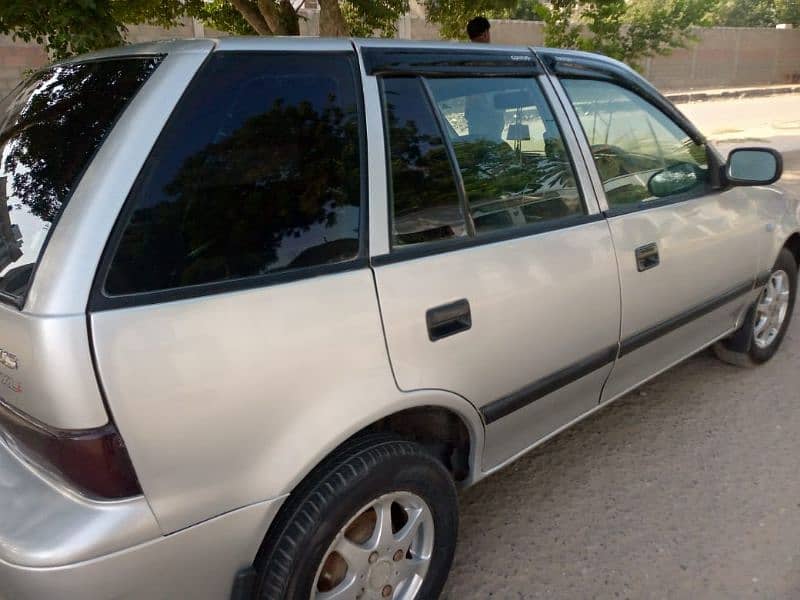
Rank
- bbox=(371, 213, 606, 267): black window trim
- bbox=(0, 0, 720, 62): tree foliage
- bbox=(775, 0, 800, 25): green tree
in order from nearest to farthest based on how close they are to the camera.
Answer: bbox=(371, 213, 606, 267): black window trim
bbox=(0, 0, 720, 62): tree foliage
bbox=(775, 0, 800, 25): green tree

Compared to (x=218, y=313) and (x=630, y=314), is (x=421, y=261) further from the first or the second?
(x=630, y=314)

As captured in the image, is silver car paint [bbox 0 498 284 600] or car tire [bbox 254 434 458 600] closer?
silver car paint [bbox 0 498 284 600]

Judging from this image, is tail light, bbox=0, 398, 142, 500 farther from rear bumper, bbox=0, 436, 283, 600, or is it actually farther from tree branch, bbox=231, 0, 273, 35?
tree branch, bbox=231, 0, 273, 35

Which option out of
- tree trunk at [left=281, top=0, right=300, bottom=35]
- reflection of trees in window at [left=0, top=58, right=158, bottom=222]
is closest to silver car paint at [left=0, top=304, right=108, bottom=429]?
reflection of trees in window at [left=0, top=58, right=158, bottom=222]

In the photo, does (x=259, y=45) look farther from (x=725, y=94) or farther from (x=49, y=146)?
(x=725, y=94)

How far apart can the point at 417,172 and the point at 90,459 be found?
1175 mm

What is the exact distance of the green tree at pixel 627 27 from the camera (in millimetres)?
10156

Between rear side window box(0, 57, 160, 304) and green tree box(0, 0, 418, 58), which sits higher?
green tree box(0, 0, 418, 58)

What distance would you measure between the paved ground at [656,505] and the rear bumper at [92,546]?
1.08 meters

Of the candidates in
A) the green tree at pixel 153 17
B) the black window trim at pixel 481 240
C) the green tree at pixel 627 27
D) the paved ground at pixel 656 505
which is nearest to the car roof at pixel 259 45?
the black window trim at pixel 481 240

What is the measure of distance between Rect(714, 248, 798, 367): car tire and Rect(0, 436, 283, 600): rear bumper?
311 cm

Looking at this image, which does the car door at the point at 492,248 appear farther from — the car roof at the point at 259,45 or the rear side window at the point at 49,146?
the rear side window at the point at 49,146

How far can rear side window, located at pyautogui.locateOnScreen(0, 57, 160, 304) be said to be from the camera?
1459mm

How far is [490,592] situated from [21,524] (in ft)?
5.03
